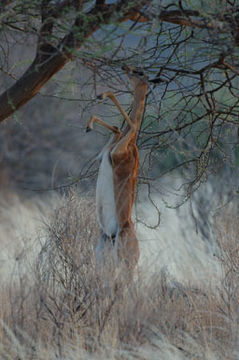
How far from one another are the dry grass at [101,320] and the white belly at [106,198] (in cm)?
25

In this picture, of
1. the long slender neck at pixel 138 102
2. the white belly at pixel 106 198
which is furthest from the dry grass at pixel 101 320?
the long slender neck at pixel 138 102

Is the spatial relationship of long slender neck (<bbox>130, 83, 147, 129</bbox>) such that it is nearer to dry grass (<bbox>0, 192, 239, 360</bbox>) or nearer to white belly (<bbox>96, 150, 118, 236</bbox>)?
white belly (<bbox>96, 150, 118, 236</bbox>)

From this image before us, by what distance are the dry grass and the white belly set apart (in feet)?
0.81

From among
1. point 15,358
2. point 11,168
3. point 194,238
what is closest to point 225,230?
point 15,358

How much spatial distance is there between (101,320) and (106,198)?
2.75 feet

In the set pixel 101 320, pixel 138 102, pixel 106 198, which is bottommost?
pixel 101 320

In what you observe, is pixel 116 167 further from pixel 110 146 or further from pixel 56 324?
pixel 56 324

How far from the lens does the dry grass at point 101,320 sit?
374cm

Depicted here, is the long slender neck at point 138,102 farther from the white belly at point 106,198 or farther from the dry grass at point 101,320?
the dry grass at point 101,320

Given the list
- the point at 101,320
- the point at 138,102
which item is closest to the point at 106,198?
the point at 138,102

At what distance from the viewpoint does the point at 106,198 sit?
4.32 metres

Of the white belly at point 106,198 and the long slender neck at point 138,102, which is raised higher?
the long slender neck at point 138,102

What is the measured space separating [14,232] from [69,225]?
7767 millimetres

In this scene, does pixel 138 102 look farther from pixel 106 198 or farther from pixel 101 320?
pixel 101 320
